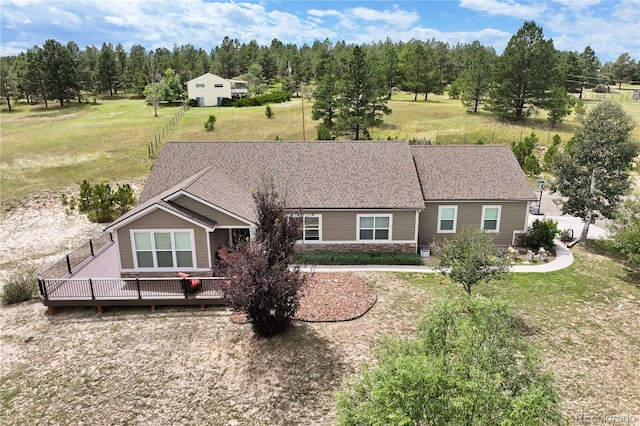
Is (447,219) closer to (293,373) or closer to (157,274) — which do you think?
(293,373)

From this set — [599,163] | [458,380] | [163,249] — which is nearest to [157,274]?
[163,249]

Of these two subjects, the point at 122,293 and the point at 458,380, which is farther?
the point at 122,293

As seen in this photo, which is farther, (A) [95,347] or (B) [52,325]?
(B) [52,325]

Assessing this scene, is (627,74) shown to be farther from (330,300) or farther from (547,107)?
(330,300)

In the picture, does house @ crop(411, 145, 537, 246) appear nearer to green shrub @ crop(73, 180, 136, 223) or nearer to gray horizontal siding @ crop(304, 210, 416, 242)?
gray horizontal siding @ crop(304, 210, 416, 242)

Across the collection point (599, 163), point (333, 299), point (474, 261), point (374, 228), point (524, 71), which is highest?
point (524, 71)

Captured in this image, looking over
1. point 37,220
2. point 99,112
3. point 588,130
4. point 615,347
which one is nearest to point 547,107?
point 588,130

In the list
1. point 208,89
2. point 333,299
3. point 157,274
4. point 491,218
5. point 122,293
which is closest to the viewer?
point 122,293
